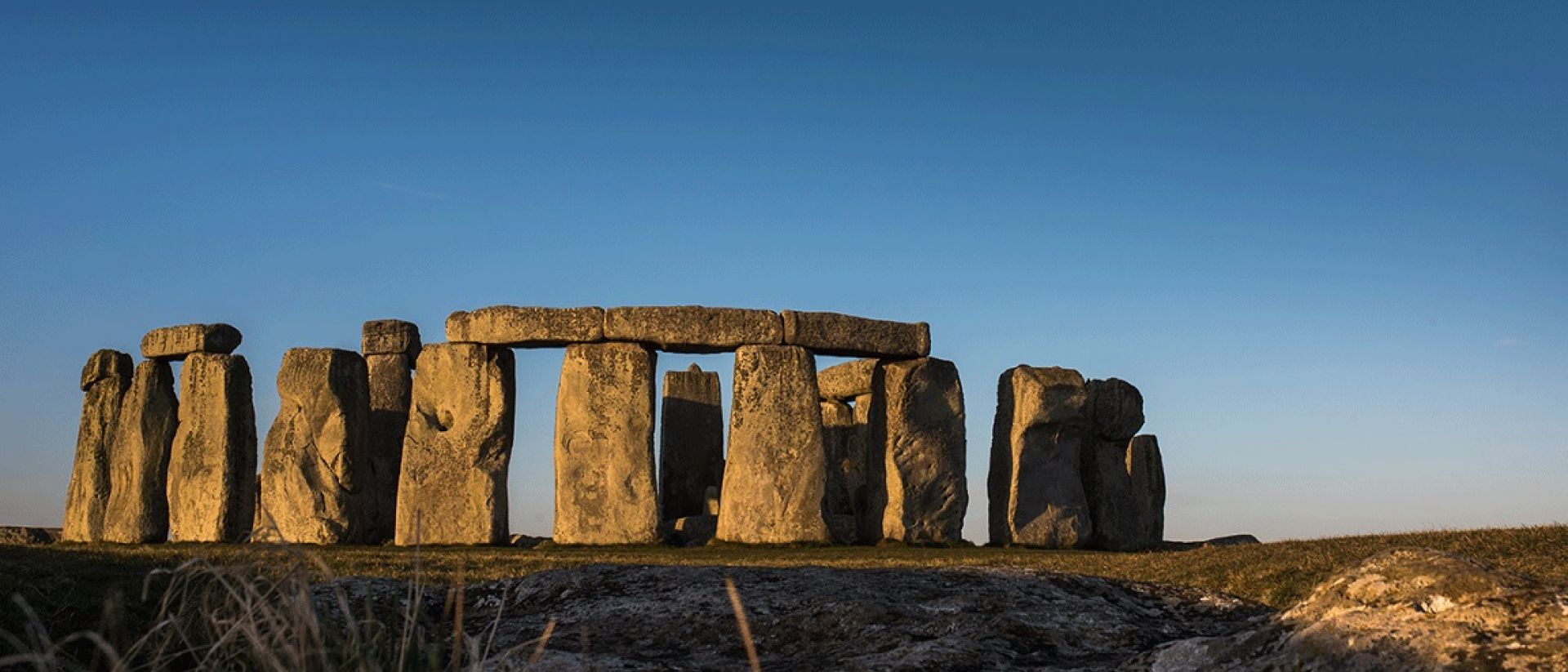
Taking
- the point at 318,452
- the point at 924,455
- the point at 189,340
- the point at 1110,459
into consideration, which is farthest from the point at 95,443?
the point at 1110,459

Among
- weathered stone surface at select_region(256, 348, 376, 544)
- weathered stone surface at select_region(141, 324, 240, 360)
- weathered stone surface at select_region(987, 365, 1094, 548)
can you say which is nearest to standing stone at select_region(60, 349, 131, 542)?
weathered stone surface at select_region(141, 324, 240, 360)

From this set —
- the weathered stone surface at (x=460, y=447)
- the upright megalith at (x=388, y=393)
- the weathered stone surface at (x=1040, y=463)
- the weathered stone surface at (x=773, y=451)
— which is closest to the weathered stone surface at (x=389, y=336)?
the upright megalith at (x=388, y=393)

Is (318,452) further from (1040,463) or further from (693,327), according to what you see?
(1040,463)

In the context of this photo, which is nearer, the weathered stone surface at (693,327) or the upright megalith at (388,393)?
the weathered stone surface at (693,327)

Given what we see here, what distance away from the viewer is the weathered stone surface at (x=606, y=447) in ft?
68.3

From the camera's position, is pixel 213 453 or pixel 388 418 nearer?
pixel 213 453

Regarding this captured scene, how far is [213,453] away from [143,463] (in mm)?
1542

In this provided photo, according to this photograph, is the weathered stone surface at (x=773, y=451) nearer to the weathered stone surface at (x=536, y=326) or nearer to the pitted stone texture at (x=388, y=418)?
the weathered stone surface at (x=536, y=326)

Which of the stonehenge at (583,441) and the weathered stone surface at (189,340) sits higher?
the weathered stone surface at (189,340)

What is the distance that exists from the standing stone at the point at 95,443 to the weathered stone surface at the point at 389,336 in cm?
404

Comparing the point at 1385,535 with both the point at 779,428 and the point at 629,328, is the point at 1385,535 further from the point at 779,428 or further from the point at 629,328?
the point at 629,328

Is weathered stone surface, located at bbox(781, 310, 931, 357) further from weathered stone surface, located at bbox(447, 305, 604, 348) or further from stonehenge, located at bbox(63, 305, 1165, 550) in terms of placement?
weathered stone surface, located at bbox(447, 305, 604, 348)

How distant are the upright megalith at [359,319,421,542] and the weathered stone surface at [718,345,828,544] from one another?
6.25 meters

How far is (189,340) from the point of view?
2303 centimetres
